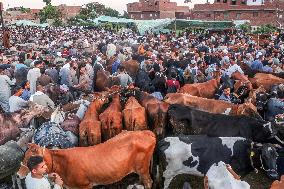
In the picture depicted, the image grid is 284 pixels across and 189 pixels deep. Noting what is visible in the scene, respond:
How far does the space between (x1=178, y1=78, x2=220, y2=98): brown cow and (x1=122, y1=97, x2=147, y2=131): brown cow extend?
2.87 m

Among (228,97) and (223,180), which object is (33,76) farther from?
(223,180)

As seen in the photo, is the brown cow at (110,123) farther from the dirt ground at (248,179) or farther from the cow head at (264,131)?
the cow head at (264,131)

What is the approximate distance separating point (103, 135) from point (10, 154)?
2.07 m

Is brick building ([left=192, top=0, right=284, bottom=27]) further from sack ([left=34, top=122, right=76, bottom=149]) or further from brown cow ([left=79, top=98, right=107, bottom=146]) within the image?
sack ([left=34, top=122, right=76, bottom=149])

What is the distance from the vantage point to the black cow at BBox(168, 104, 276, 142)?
26.2ft

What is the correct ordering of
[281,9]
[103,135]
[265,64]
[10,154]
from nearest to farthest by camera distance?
[10,154] → [103,135] → [265,64] → [281,9]

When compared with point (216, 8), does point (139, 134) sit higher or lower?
lower

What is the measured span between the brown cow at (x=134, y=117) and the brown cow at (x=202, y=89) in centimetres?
287

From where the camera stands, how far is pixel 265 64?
52.1 ft

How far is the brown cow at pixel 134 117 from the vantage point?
28.0 ft

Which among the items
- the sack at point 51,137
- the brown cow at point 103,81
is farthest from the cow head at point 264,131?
the brown cow at point 103,81

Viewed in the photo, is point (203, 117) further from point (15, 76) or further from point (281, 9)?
point (281, 9)

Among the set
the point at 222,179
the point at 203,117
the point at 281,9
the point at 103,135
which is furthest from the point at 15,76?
the point at 281,9

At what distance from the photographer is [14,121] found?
8.22 m
